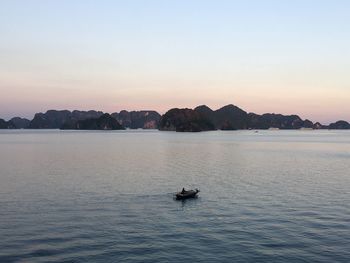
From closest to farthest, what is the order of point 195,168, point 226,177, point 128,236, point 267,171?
point 128,236, point 226,177, point 267,171, point 195,168

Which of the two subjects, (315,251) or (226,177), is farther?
(226,177)

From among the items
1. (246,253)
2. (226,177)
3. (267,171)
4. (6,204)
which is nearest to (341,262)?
(246,253)

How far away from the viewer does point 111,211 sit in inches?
2089

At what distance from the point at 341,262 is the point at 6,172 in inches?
3202

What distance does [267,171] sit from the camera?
10062cm

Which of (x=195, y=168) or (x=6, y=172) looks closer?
(x=6, y=172)

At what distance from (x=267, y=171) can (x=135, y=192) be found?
148 ft

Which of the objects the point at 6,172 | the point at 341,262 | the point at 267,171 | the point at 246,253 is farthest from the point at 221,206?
the point at 6,172

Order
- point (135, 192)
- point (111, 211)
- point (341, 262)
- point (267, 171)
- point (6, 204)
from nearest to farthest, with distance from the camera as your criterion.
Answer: point (341, 262) → point (111, 211) → point (6, 204) → point (135, 192) → point (267, 171)

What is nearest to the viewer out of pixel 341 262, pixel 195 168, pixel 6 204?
pixel 341 262

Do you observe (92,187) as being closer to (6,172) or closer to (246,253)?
(6,172)

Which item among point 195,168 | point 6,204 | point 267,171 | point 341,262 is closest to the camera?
point 341,262

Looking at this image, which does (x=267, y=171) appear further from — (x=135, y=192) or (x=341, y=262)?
(x=341, y=262)

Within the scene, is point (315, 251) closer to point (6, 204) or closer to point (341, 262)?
point (341, 262)
